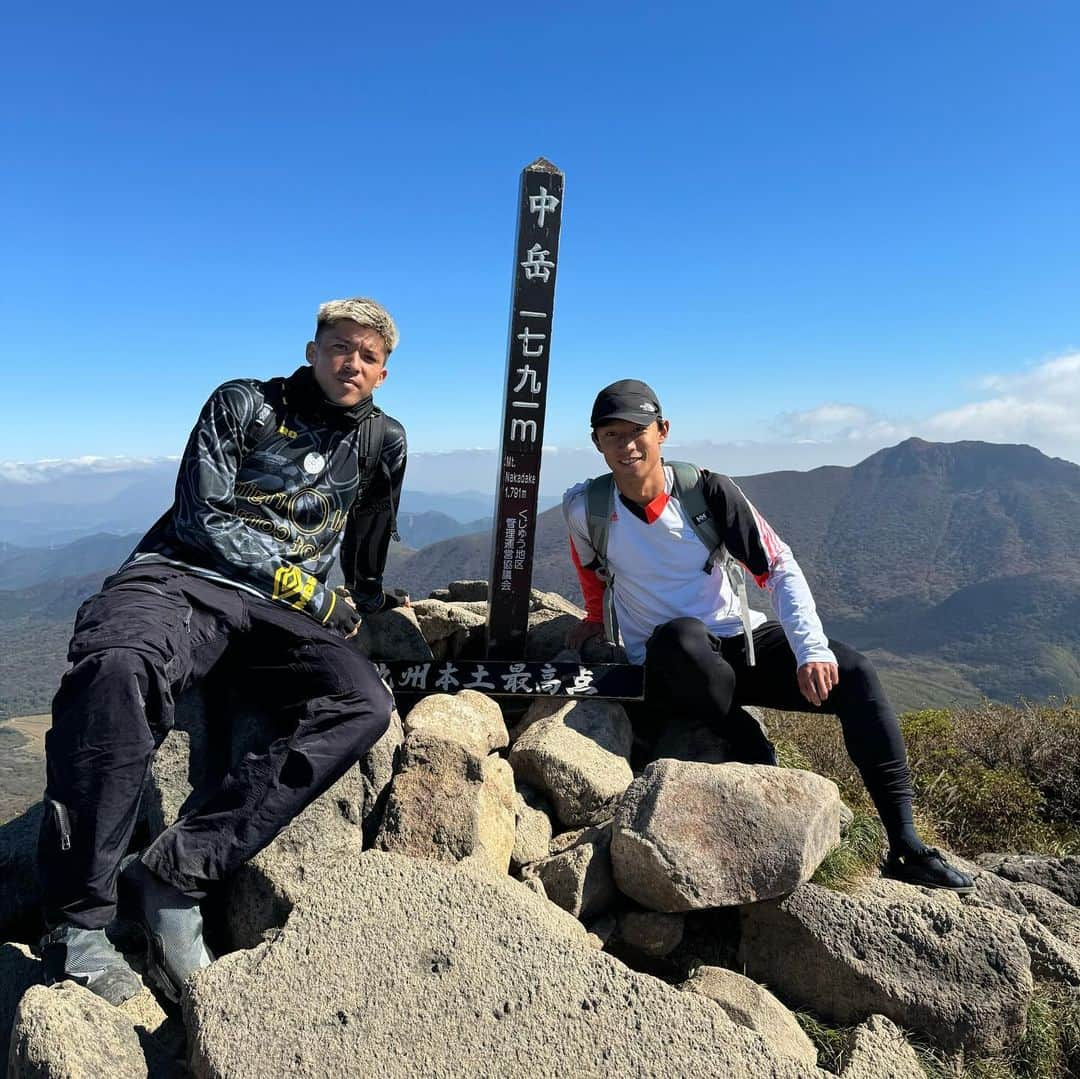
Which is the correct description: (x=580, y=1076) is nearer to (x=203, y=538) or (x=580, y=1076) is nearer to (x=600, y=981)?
(x=600, y=981)

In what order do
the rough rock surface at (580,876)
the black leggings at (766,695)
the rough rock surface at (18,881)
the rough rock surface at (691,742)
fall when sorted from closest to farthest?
the rough rock surface at (580,876), the rough rock surface at (18,881), the black leggings at (766,695), the rough rock surface at (691,742)

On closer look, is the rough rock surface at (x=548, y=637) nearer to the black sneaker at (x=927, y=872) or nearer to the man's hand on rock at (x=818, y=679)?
the man's hand on rock at (x=818, y=679)

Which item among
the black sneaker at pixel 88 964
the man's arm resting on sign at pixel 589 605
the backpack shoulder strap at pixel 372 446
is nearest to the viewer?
the black sneaker at pixel 88 964

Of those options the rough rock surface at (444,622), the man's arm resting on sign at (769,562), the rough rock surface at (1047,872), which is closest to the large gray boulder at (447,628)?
the rough rock surface at (444,622)

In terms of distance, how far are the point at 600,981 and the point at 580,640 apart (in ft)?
11.5

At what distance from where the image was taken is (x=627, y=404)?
5695mm

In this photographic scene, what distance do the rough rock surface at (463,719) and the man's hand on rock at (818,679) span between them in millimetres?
2248

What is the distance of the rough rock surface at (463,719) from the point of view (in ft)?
18.0

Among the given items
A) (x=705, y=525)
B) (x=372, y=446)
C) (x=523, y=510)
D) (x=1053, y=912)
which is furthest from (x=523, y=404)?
(x=1053, y=912)

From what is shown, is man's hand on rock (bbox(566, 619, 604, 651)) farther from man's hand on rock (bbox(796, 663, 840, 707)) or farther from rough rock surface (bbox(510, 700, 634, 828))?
man's hand on rock (bbox(796, 663, 840, 707))

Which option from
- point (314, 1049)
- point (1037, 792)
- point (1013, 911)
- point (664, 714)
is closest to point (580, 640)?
point (664, 714)

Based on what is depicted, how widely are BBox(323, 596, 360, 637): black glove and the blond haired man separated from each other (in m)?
0.01

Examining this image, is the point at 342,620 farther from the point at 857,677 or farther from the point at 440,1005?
the point at 857,677

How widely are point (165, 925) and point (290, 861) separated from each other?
0.70 m
